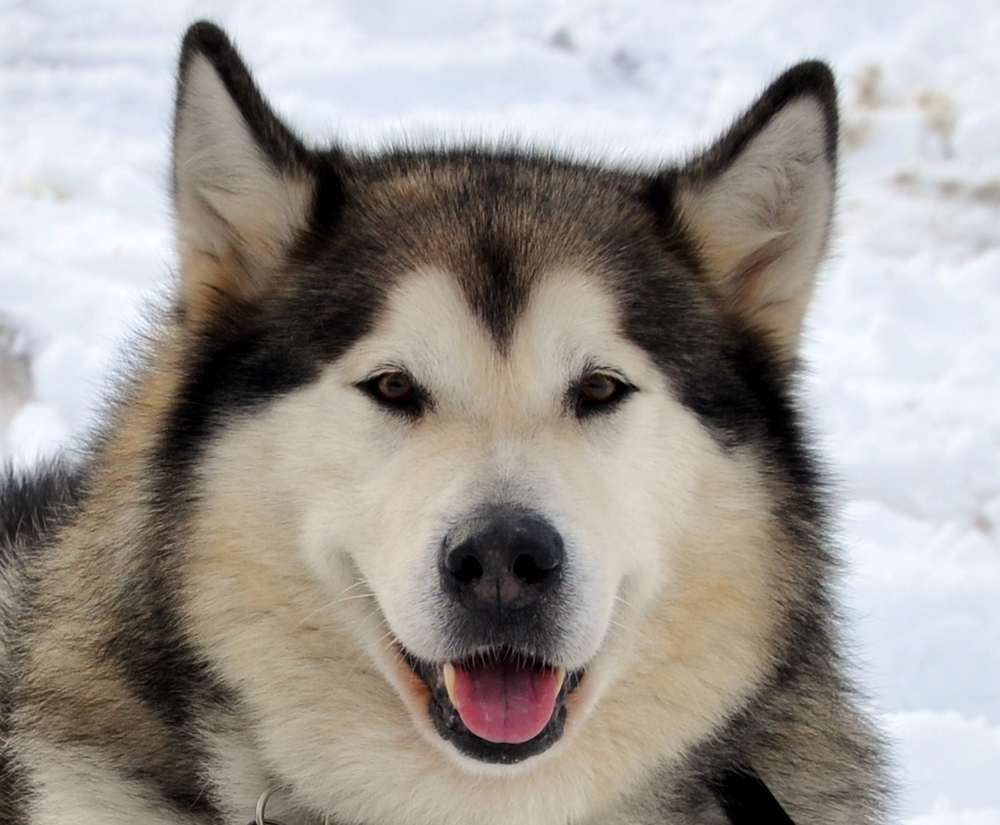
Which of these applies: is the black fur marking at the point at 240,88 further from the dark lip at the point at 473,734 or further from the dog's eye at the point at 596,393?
the dark lip at the point at 473,734

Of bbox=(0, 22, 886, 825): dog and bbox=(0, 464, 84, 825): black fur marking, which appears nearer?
bbox=(0, 22, 886, 825): dog

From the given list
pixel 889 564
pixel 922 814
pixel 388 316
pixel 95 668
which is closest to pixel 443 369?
pixel 388 316

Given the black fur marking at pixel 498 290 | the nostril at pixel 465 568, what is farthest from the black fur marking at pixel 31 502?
the nostril at pixel 465 568

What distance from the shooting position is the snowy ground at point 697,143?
4.53 metres

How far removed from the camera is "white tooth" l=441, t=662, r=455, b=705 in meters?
2.44

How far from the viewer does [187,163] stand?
272 centimetres

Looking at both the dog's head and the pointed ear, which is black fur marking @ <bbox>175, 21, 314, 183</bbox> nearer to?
the dog's head

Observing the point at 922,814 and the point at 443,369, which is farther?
the point at 922,814

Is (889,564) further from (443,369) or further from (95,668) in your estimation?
(95,668)

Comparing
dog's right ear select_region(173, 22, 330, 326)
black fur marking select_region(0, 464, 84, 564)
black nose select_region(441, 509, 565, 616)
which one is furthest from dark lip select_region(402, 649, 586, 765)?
black fur marking select_region(0, 464, 84, 564)

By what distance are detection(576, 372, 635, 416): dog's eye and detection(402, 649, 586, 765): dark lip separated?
0.53 metres

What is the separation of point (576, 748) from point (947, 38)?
234 inches

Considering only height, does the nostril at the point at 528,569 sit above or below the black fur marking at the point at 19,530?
above

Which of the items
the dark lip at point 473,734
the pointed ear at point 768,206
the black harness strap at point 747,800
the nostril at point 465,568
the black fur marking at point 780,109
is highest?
the black fur marking at point 780,109
